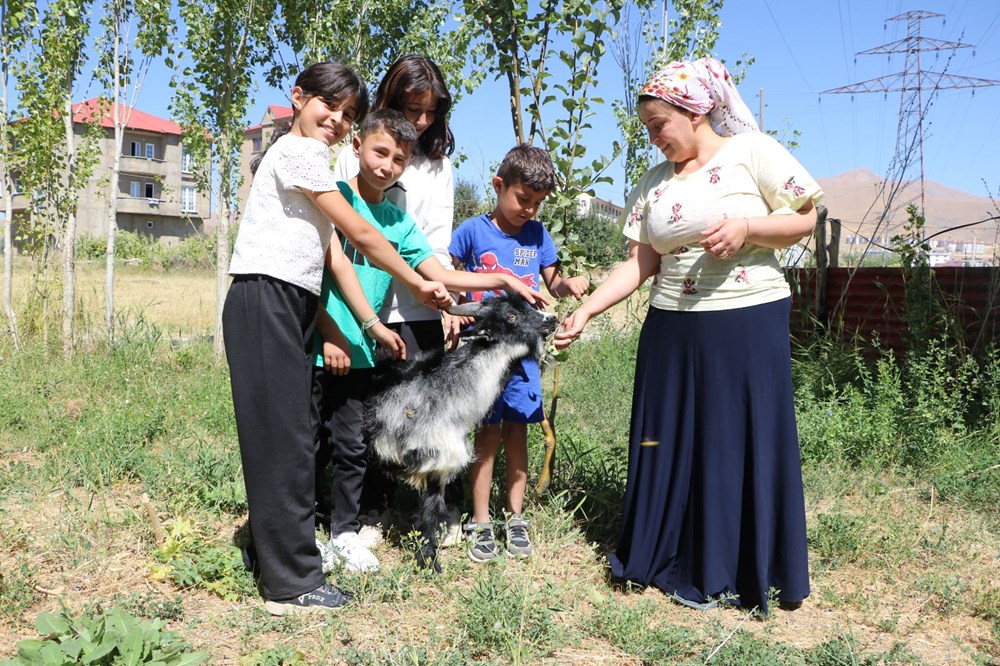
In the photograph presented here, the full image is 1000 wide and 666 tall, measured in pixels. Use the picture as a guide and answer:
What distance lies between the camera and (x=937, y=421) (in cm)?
533

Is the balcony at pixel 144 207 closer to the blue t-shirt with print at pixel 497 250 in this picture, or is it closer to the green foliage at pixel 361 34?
the green foliage at pixel 361 34

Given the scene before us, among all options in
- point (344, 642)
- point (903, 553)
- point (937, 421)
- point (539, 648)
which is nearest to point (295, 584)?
point (344, 642)

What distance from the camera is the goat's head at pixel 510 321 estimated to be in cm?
345

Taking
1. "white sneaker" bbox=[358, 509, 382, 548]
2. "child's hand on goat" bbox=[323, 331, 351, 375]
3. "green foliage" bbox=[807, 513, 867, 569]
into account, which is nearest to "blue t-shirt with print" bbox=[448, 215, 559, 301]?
"child's hand on goat" bbox=[323, 331, 351, 375]

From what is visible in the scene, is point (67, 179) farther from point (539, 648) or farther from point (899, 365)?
point (899, 365)

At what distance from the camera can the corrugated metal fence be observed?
6074 mm

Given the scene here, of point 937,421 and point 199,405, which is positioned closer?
point 937,421

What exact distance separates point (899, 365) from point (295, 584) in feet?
18.8

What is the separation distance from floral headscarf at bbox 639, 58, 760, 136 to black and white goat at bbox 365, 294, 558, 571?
1079 mm

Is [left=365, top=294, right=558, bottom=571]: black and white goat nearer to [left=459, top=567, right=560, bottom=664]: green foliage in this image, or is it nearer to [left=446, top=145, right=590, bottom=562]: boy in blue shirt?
[left=446, top=145, right=590, bottom=562]: boy in blue shirt

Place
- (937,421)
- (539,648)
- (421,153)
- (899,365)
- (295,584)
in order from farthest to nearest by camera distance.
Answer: (899,365) < (937,421) < (421,153) < (295,584) < (539,648)

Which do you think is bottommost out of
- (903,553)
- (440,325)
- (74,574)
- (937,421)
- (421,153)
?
(74,574)

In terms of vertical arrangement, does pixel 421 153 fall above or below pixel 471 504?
above

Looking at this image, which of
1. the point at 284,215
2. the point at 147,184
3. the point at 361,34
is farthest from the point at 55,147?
the point at 147,184
